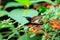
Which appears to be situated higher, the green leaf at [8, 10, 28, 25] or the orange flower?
the orange flower

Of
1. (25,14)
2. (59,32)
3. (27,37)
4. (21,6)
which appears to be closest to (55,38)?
(59,32)

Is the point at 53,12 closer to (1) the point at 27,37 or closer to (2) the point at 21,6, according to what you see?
(1) the point at 27,37

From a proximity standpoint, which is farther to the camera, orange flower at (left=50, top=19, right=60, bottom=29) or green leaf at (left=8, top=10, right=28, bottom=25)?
green leaf at (left=8, top=10, right=28, bottom=25)

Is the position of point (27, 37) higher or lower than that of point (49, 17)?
lower

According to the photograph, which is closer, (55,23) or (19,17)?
(55,23)

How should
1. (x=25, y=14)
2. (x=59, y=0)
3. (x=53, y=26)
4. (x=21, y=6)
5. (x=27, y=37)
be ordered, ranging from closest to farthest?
1. (x=53, y=26)
2. (x=27, y=37)
3. (x=59, y=0)
4. (x=25, y=14)
5. (x=21, y=6)

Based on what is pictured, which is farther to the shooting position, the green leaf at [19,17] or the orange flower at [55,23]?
the green leaf at [19,17]

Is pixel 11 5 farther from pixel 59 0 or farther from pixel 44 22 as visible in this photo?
pixel 44 22

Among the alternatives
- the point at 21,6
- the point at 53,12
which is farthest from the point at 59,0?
the point at 21,6

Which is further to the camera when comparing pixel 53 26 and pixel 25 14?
pixel 25 14

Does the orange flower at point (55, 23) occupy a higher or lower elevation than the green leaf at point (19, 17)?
higher

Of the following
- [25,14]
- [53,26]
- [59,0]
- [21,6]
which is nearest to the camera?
[53,26]
